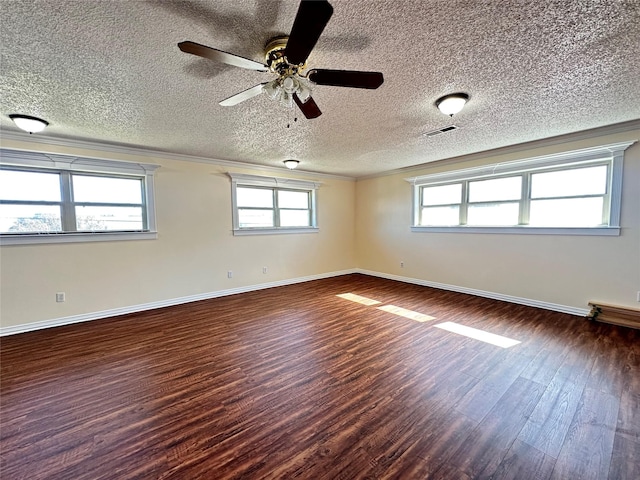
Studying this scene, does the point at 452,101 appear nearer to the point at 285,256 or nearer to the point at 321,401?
the point at 321,401

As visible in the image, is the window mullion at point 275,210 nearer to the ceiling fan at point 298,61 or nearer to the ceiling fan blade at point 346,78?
the ceiling fan at point 298,61

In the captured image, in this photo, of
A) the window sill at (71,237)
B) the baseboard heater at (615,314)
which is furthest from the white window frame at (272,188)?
the baseboard heater at (615,314)

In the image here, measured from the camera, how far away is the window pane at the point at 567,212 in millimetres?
3660

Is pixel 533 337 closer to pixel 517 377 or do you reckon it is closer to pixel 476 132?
pixel 517 377

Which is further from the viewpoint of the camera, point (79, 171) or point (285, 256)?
point (285, 256)

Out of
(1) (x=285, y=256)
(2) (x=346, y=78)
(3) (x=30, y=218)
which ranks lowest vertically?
(1) (x=285, y=256)

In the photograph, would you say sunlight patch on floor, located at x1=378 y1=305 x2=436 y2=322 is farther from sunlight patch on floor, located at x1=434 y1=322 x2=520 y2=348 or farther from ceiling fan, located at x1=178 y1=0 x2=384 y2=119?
ceiling fan, located at x1=178 y1=0 x2=384 y2=119

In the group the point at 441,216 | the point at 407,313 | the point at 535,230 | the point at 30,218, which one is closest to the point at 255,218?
the point at 30,218

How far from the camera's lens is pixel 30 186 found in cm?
348

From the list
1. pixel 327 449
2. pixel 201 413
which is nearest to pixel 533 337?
pixel 327 449

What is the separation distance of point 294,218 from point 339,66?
4163mm

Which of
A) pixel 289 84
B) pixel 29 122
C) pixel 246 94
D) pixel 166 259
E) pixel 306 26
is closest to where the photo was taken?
pixel 306 26

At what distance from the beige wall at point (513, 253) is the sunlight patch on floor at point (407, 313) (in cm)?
166

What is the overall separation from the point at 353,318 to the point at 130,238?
3576mm
